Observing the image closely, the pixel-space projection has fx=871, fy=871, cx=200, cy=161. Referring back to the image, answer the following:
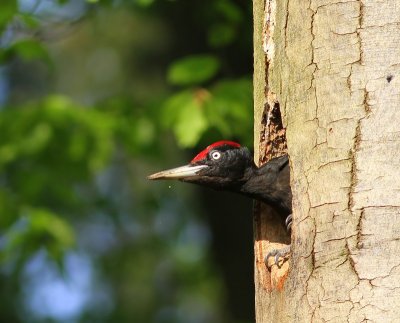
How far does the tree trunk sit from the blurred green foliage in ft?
7.79

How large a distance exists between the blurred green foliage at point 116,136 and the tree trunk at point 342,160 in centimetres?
237

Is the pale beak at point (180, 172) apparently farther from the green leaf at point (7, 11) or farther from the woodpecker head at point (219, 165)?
the green leaf at point (7, 11)

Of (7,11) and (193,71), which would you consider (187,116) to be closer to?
(193,71)

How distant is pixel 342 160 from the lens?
3.66m

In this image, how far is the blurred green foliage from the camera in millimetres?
6805

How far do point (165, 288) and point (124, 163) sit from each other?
3.03 m

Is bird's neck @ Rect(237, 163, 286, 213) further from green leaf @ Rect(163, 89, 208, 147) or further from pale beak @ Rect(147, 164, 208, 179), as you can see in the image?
green leaf @ Rect(163, 89, 208, 147)

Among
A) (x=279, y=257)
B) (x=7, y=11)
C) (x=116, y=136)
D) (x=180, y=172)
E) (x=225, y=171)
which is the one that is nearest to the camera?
(x=279, y=257)

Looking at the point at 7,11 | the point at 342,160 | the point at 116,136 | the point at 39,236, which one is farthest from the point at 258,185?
the point at 39,236

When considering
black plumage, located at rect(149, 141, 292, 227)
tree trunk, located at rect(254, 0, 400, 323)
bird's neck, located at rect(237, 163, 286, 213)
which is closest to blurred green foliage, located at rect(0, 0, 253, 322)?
black plumage, located at rect(149, 141, 292, 227)

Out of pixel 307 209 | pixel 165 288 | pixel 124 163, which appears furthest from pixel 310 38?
pixel 165 288

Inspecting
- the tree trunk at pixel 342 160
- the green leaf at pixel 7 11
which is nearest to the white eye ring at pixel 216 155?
the tree trunk at pixel 342 160

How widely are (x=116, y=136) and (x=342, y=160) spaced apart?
13.6ft

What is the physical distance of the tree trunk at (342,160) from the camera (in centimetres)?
351
